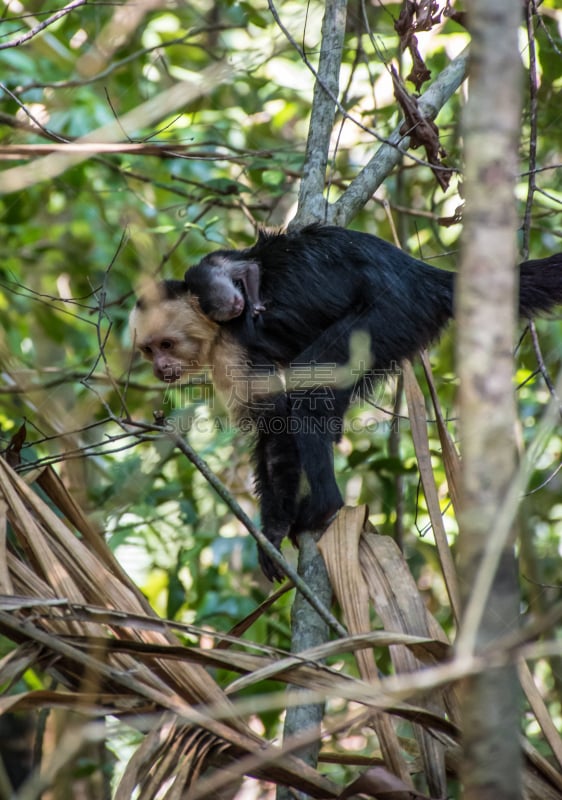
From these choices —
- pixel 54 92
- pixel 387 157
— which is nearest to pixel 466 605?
pixel 387 157

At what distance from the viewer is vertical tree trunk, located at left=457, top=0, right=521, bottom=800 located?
91 centimetres

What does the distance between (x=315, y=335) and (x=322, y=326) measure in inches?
1.6

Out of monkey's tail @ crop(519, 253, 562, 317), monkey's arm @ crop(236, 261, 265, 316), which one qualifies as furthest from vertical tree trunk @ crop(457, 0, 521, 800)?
monkey's arm @ crop(236, 261, 265, 316)

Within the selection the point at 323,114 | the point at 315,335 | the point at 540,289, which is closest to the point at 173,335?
the point at 315,335

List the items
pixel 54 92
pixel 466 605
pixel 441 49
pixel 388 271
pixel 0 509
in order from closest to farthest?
1. pixel 466 605
2. pixel 0 509
3. pixel 388 271
4. pixel 441 49
5. pixel 54 92

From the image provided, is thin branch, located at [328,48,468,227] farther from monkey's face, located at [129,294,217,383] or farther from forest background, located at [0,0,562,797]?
monkey's face, located at [129,294,217,383]

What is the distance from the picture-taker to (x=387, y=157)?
2.73 m

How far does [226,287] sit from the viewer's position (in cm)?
314

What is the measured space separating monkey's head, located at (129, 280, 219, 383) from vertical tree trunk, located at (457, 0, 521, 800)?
7.97 ft

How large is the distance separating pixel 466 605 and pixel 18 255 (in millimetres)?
4187

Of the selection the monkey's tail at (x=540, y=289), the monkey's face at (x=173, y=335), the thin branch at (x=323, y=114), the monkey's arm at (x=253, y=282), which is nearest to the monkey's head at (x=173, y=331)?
the monkey's face at (x=173, y=335)

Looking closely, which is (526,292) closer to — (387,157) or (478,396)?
(387,157)

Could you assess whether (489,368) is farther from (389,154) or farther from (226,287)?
(226,287)

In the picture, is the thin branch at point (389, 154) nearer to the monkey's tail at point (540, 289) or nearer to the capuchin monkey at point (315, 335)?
the capuchin monkey at point (315, 335)
